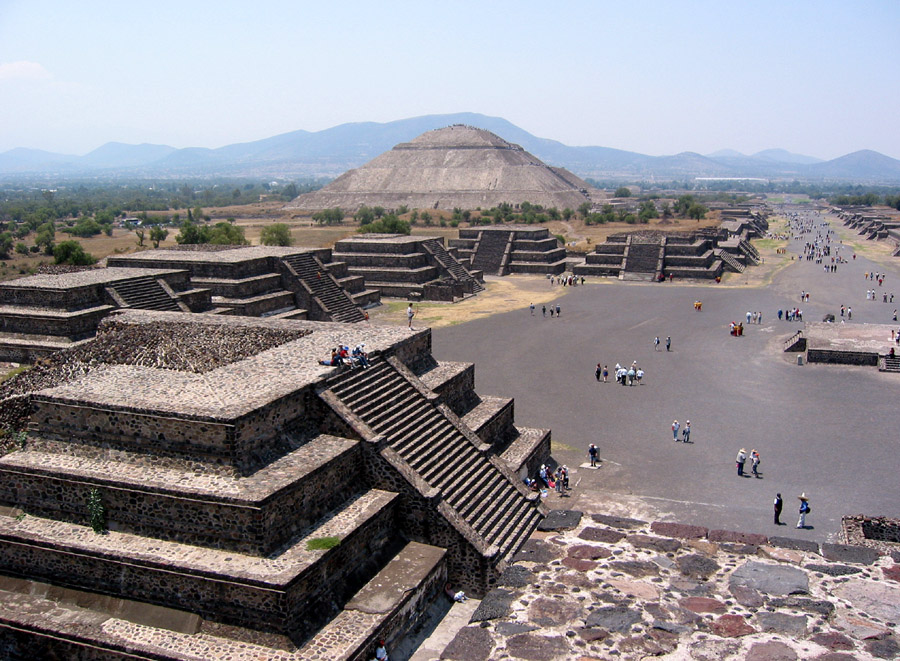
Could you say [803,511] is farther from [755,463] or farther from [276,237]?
[276,237]

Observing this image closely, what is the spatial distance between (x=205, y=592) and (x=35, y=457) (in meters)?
4.58

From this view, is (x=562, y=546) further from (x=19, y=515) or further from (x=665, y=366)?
(x=665, y=366)

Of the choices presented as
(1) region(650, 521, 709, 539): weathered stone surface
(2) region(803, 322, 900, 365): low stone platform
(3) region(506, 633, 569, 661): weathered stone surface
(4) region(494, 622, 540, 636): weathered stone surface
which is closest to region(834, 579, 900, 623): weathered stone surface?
(1) region(650, 521, 709, 539): weathered stone surface

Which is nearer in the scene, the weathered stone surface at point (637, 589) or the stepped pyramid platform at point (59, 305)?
the weathered stone surface at point (637, 589)

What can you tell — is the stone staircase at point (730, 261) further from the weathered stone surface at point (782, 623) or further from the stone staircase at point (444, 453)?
the weathered stone surface at point (782, 623)

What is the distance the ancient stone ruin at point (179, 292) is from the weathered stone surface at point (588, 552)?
16675 millimetres

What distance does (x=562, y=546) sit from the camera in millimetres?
13375

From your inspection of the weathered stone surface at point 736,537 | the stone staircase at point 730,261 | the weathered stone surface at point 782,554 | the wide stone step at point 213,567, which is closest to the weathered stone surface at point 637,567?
the weathered stone surface at point 736,537

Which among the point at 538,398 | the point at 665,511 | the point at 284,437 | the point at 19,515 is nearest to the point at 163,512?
the point at 284,437

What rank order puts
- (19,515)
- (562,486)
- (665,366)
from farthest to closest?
(665,366) < (562,486) < (19,515)

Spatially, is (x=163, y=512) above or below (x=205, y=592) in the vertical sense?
above

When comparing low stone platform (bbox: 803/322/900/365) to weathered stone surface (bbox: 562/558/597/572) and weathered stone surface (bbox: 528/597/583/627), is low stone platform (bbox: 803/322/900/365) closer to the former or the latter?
weathered stone surface (bbox: 562/558/597/572)

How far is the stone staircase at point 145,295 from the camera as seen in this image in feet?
78.4

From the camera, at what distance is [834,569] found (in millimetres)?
12156
